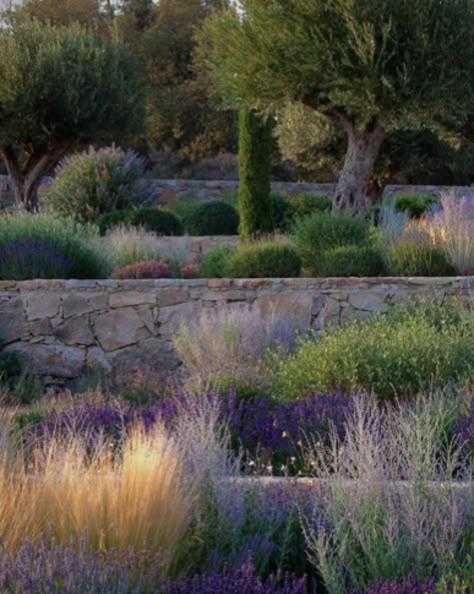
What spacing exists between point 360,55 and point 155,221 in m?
4.82

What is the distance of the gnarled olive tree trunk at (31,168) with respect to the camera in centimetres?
2273

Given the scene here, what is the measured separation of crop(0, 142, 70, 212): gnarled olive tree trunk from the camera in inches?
895

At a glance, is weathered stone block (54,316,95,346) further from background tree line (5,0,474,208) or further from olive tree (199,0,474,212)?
background tree line (5,0,474,208)

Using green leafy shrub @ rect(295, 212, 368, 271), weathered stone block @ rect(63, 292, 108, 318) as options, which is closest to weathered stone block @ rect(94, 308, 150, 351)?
weathered stone block @ rect(63, 292, 108, 318)

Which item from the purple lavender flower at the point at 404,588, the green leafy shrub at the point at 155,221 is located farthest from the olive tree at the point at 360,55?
the purple lavender flower at the point at 404,588

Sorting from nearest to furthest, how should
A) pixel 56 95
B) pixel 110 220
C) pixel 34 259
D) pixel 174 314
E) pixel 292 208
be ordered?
pixel 174 314, pixel 34 259, pixel 110 220, pixel 292 208, pixel 56 95

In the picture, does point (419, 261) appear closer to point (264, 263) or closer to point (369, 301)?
point (369, 301)

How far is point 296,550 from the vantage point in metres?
4.09

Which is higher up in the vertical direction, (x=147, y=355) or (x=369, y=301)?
(x=369, y=301)

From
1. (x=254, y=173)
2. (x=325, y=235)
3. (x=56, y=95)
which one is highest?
(x=56, y=95)

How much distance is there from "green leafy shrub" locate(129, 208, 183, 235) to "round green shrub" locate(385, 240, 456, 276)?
6.43 m

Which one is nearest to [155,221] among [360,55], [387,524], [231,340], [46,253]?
[360,55]

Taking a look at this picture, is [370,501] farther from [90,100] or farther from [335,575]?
[90,100]

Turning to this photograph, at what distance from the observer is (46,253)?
11047 millimetres
